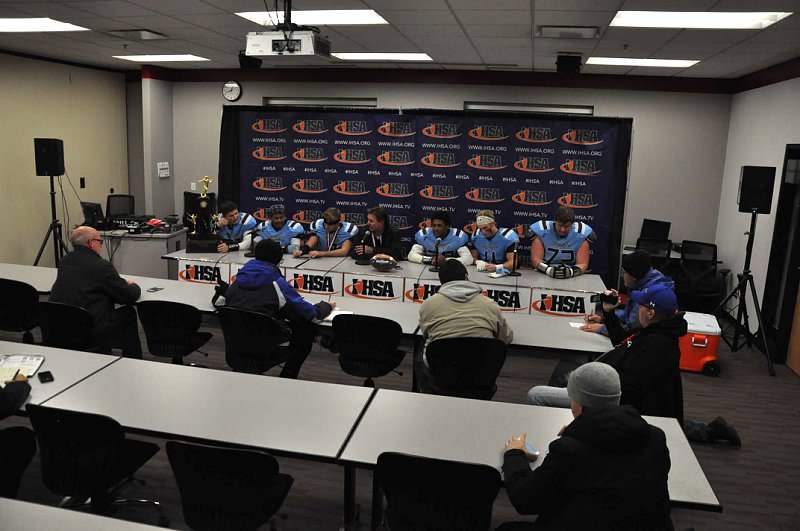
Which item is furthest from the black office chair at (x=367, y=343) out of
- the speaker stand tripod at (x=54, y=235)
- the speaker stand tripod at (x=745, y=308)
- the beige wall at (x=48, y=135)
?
the beige wall at (x=48, y=135)

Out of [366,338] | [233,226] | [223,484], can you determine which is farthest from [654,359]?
[233,226]

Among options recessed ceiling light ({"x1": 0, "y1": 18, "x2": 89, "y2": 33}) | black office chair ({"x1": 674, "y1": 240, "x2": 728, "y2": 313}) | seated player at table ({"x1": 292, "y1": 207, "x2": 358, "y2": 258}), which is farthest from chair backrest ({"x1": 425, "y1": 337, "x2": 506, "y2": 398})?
recessed ceiling light ({"x1": 0, "y1": 18, "x2": 89, "y2": 33})

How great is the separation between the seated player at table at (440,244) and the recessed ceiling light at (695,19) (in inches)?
95.1

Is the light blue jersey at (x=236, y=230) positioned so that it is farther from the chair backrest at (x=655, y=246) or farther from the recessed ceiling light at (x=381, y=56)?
the chair backrest at (x=655, y=246)

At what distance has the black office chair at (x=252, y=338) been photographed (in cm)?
389

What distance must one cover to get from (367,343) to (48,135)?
6.70 metres

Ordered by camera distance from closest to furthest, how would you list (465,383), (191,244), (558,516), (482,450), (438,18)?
(558,516), (482,450), (465,383), (438,18), (191,244)

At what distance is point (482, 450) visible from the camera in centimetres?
247

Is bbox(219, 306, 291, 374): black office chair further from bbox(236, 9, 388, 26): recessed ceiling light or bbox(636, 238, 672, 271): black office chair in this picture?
bbox(636, 238, 672, 271): black office chair

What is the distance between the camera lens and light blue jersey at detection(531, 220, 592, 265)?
247 inches

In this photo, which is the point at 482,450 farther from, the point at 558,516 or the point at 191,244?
the point at 191,244

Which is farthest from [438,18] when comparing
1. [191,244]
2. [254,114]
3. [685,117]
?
[685,117]

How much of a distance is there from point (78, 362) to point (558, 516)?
255 centimetres

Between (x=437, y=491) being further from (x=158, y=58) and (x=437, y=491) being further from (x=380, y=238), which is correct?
(x=158, y=58)
